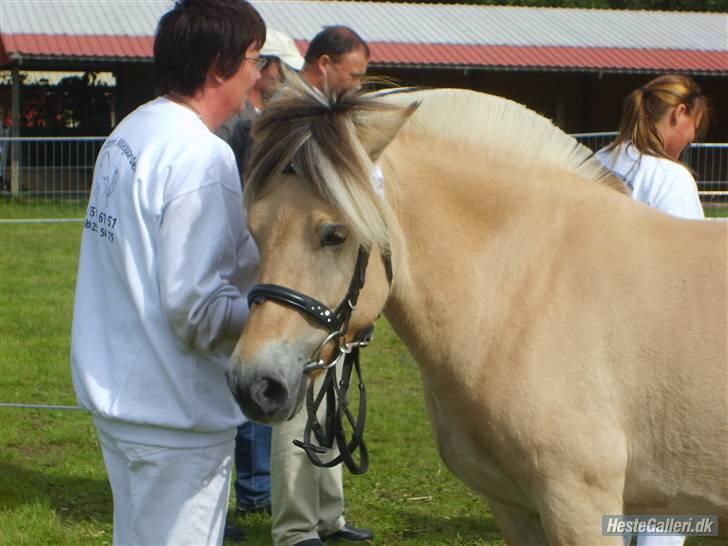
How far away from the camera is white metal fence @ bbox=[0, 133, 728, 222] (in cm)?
1341

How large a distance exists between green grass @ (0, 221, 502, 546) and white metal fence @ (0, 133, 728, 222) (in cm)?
541

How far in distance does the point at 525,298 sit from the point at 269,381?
0.91m

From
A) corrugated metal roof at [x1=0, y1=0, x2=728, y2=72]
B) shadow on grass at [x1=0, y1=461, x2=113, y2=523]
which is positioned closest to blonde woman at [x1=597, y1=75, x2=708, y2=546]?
shadow on grass at [x1=0, y1=461, x2=113, y2=523]

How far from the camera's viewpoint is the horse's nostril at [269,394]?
90.7 inches

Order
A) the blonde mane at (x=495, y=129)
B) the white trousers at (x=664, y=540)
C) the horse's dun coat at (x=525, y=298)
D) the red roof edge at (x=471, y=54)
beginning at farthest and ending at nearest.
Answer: the red roof edge at (x=471, y=54) < the white trousers at (x=664, y=540) < the blonde mane at (x=495, y=129) < the horse's dun coat at (x=525, y=298)

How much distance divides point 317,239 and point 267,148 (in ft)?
1.00

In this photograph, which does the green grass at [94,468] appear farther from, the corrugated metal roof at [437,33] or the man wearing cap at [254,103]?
the corrugated metal roof at [437,33]

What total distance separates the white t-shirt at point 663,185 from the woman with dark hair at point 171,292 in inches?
78.6

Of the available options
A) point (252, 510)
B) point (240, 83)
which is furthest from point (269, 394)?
point (252, 510)

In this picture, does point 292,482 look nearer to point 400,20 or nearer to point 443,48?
point 443,48

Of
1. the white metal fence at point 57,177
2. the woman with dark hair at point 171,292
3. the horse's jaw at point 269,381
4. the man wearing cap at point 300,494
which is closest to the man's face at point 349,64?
the man wearing cap at point 300,494

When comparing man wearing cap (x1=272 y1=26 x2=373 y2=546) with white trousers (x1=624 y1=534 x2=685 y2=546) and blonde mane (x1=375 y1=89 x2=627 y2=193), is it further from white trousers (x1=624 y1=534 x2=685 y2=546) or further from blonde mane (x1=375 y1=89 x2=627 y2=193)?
white trousers (x1=624 y1=534 x2=685 y2=546)

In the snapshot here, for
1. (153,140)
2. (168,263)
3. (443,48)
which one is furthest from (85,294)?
(443,48)

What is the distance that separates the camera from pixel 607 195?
2.99 meters
